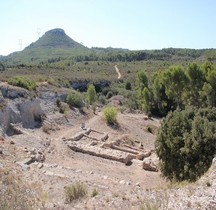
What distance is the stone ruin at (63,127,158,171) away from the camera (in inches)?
895

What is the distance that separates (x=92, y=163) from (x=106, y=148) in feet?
13.3

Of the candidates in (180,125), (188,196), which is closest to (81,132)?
(180,125)

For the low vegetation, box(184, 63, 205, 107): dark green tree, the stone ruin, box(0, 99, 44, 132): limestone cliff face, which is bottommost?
the stone ruin

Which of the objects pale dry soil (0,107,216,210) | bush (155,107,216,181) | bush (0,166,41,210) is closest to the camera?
bush (0,166,41,210)

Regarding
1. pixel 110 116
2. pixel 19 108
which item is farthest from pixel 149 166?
pixel 19 108

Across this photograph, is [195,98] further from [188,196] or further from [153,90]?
[188,196]

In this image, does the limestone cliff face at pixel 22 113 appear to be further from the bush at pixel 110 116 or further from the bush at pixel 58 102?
the bush at pixel 110 116

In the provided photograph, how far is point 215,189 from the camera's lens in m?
9.51

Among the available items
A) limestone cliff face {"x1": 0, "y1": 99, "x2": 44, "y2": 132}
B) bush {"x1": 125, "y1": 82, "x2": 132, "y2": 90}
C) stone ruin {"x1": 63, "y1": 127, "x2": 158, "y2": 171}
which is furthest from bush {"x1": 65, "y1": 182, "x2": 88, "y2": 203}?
bush {"x1": 125, "y1": 82, "x2": 132, "y2": 90}

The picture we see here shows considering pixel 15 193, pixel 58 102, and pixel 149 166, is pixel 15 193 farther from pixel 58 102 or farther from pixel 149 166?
pixel 58 102

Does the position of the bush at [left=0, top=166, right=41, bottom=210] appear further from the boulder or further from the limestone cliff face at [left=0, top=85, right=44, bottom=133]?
the limestone cliff face at [left=0, top=85, right=44, bottom=133]

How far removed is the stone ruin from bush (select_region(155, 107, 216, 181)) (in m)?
4.03

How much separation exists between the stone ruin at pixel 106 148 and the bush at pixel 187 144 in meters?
4.03

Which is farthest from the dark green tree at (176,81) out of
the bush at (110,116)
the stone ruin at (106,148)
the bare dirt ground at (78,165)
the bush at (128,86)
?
the bush at (128,86)
